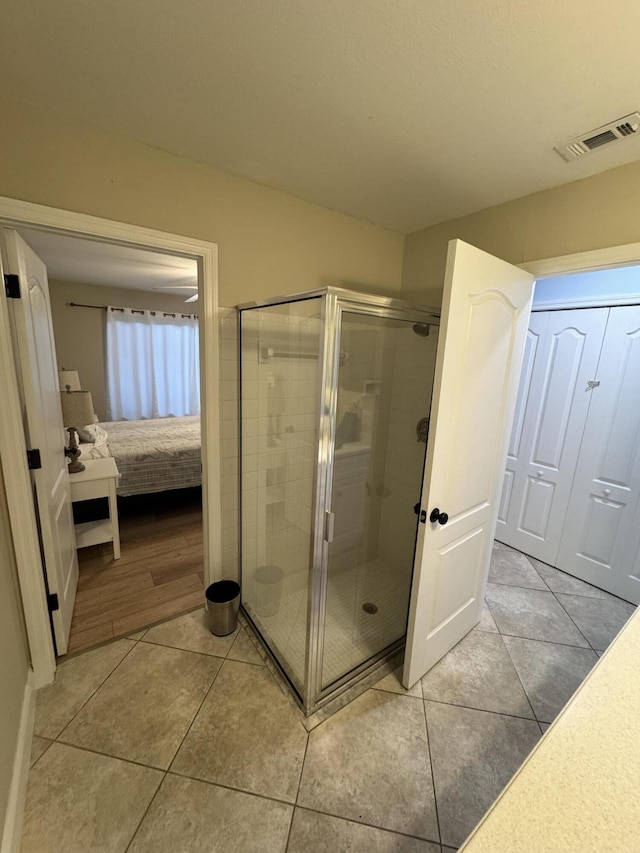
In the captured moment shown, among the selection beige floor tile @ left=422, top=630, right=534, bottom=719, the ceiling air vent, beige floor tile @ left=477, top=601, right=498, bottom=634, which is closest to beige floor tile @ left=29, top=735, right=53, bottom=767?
beige floor tile @ left=422, top=630, right=534, bottom=719

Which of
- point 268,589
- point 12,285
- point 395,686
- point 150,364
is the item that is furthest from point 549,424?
point 150,364

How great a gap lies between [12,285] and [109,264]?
8.90 ft

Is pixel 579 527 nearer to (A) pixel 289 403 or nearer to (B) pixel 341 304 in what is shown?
(A) pixel 289 403

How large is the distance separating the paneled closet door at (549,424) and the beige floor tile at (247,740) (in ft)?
7.85

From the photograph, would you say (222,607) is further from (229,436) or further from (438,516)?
(438,516)

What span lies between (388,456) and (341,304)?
1222mm

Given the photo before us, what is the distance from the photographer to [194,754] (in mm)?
1400

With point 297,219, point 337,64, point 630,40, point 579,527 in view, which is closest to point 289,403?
point 297,219

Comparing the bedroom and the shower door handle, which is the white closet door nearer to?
the shower door handle

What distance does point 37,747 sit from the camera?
140 cm

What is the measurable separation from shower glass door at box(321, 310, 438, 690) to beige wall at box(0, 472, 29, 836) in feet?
3.91

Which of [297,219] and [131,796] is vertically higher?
[297,219]

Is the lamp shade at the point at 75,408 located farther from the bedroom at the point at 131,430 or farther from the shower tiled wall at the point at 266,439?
the shower tiled wall at the point at 266,439

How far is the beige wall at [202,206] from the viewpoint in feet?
4.38
